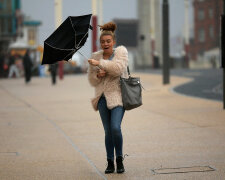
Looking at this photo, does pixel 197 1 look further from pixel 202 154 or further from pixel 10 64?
pixel 202 154

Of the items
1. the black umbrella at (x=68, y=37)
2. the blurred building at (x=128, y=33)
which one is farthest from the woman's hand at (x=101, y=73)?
the blurred building at (x=128, y=33)

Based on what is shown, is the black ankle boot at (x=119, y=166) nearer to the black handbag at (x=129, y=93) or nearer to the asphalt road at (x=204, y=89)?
the black handbag at (x=129, y=93)

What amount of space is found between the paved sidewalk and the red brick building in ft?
230

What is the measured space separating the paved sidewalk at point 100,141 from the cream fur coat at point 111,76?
0.82 meters

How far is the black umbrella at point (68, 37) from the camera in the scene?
6.75m

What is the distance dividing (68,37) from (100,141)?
10.0 feet

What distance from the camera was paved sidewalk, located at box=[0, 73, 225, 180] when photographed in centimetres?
716

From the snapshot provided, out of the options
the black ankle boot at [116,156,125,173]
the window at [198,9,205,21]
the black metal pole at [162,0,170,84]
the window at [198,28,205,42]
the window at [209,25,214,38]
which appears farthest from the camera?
the window at [198,9,205,21]

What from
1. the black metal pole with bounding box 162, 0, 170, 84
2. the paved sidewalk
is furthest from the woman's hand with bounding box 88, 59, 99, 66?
the black metal pole with bounding box 162, 0, 170, 84

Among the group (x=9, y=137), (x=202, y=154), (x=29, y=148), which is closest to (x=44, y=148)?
(x=29, y=148)

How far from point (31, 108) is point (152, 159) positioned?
822cm

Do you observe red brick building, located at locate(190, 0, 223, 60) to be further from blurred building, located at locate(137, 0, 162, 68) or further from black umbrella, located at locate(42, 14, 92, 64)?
black umbrella, located at locate(42, 14, 92, 64)

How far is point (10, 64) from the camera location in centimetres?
4159

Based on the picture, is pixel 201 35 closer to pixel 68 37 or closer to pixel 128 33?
pixel 128 33
